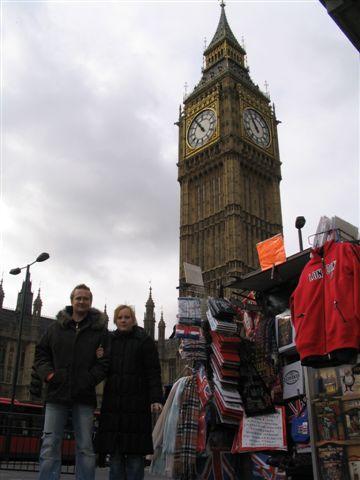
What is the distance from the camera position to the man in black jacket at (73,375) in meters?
4.23

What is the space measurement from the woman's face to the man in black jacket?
0.65ft

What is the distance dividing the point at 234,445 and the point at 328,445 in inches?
47.0

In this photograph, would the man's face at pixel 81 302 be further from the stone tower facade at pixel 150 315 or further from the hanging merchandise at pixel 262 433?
the stone tower facade at pixel 150 315

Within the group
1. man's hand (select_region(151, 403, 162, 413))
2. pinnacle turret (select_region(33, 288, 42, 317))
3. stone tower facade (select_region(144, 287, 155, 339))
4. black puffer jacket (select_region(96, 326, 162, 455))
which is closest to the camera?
black puffer jacket (select_region(96, 326, 162, 455))

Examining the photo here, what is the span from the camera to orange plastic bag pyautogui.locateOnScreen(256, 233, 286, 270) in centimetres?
528

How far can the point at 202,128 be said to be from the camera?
48219 mm

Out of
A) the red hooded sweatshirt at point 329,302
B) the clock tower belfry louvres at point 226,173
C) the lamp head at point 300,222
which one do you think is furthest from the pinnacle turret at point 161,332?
the red hooded sweatshirt at point 329,302

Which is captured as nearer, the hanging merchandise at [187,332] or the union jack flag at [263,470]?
the union jack flag at [263,470]

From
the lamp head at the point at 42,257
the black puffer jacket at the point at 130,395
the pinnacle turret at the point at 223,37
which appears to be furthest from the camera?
the pinnacle turret at the point at 223,37

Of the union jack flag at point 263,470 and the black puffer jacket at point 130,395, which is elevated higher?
the black puffer jacket at point 130,395

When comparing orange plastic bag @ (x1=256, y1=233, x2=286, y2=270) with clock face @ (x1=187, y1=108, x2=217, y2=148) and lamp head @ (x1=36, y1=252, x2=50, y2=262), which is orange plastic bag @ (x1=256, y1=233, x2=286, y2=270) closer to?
lamp head @ (x1=36, y1=252, x2=50, y2=262)

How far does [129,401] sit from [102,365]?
15.9 inches

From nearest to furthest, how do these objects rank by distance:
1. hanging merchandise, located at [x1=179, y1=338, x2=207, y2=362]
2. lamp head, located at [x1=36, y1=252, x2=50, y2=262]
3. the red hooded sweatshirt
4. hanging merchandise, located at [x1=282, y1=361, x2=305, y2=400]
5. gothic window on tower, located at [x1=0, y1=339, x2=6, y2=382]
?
the red hooded sweatshirt, hanging merchandise, located at [x1=282, y1=361, x2=305, y2=400], hanging merchandise, located at [x1=179, y1=338, x2=207, y2=362], lamp head, located at [x1=36, y1=252, x2=50, y2=262], gothic window on tower, located at [x1=0, y1=339, x2=6, y2=382]

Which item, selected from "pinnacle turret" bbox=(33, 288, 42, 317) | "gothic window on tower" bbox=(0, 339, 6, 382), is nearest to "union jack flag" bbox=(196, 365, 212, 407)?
"gothic window on tower" bbox=(0, 339, 6, 382)
